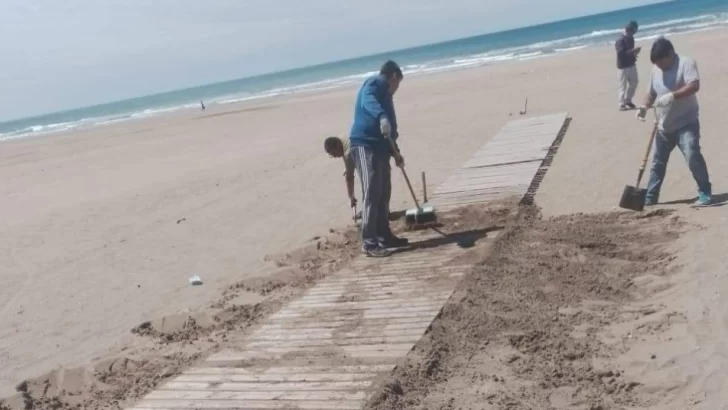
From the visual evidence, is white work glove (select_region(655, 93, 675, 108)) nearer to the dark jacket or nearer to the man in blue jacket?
the man in blue jacket

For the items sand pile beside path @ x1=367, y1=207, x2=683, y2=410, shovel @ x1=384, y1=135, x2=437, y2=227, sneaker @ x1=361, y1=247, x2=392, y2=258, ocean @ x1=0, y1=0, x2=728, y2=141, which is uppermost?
ocean @ x1=0, y1=0, x2=728, y2=141

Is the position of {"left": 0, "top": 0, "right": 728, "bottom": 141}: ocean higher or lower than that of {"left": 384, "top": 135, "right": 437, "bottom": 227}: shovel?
higher

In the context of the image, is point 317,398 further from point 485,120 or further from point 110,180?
point 110,180

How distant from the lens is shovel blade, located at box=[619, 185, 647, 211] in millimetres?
7215

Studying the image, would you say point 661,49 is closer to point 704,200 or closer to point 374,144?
point 704,200

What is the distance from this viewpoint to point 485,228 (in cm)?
740

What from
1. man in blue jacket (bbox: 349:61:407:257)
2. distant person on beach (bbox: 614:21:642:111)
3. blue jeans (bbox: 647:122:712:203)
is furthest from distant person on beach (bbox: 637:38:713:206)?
distant person on beach (bbox: 614:21:642:111)

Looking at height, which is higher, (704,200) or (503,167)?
(503,167)

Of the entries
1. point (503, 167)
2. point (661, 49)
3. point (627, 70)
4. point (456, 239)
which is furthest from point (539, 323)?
point (627, 70)

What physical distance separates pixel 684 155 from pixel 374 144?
2971mm

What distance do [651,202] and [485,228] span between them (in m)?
1.71

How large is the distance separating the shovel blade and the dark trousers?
240 cm

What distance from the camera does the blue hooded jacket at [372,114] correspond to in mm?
6859

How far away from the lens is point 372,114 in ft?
22.3
